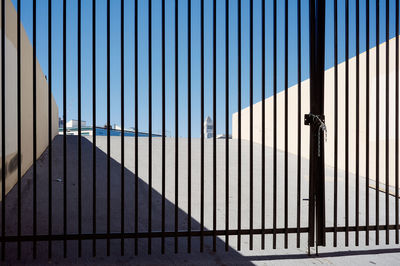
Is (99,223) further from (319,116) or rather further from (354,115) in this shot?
(354,115)

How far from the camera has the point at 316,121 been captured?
2688 millimetres

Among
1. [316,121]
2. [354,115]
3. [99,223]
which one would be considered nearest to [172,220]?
[99,223]

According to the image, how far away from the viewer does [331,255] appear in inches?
105

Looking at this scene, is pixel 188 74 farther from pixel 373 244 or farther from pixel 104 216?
pixel 373 244

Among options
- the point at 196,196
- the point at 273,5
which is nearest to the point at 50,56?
the point at 273,5

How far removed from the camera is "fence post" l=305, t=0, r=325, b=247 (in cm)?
271

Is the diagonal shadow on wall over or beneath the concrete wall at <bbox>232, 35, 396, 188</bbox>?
beneath

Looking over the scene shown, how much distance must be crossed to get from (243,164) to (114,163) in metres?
4.11

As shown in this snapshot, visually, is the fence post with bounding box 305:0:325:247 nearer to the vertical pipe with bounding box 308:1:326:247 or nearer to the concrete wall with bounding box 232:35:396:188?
the vertical pipe with bounding box 308:1:326:247

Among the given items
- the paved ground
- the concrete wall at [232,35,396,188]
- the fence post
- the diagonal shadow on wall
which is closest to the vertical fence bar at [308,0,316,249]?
the fence post

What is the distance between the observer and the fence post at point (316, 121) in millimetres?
2712

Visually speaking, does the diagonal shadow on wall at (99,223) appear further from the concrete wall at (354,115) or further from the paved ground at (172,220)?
the concrete wall at (354,115)

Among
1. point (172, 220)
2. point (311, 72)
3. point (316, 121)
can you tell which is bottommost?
point (172, 220)

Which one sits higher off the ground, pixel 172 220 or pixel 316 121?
pixel 316 121
